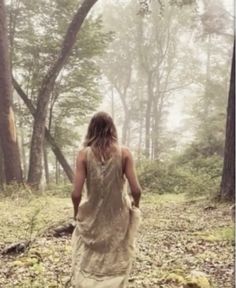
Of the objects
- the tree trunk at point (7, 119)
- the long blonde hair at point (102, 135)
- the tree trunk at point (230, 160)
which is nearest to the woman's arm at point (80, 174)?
the long blonde hair at point (102, 135)

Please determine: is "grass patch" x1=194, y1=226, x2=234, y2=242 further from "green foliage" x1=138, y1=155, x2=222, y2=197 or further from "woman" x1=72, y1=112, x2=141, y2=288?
"green foliage" x1=138, y1=155, x2=222, y2=197

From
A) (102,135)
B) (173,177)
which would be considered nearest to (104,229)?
(102,135)

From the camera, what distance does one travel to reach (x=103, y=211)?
154 inches

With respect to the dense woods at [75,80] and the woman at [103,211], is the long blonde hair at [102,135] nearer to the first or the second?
the woman at [103,211]

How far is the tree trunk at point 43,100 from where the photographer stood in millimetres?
14258

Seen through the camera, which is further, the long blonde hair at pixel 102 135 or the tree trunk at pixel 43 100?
the tree trunk at pixel 43 100

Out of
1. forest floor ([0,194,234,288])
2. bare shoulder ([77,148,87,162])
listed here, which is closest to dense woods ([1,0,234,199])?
forest floor ([0,194,234,288])

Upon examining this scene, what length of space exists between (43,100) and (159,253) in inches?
360

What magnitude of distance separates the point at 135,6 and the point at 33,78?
742 inches

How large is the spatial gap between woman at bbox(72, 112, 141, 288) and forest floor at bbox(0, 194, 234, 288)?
101cm

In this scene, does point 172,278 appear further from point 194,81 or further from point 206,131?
point 194,81

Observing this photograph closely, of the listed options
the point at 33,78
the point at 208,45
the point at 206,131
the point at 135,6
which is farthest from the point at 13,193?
the point at 208,45

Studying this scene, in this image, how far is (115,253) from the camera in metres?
3.99

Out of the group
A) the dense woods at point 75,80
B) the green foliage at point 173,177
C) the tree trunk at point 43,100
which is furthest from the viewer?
the green foliage at point 173,177
